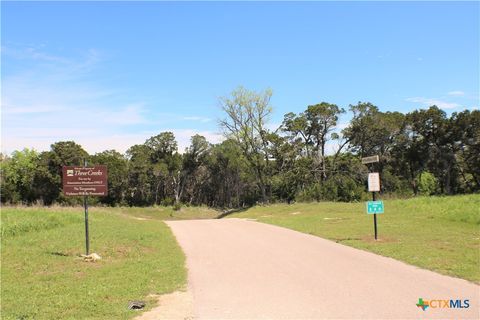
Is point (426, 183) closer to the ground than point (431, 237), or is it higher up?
higher up

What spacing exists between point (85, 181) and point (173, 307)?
7150 millimetres

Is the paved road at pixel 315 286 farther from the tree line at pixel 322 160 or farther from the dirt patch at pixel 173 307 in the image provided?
the tree line at pixel 322 160

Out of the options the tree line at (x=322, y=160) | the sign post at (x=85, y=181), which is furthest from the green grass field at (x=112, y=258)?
the tree line at (x=322, y=160)

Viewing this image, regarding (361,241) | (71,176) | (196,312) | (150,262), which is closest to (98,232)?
(71,176)

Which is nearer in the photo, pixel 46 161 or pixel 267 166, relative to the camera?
pixel 267 166

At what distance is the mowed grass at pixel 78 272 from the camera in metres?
7.05

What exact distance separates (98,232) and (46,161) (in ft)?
147

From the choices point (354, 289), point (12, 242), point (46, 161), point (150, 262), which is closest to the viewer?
point (354, 289)

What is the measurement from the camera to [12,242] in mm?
14070

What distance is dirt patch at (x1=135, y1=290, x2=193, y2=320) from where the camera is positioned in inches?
257

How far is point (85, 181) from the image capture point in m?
13.1

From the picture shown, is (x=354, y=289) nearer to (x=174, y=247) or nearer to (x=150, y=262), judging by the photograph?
(x=150, y=262)

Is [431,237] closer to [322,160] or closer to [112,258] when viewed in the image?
[112,258]

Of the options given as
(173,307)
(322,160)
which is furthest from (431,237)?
(322,160)
